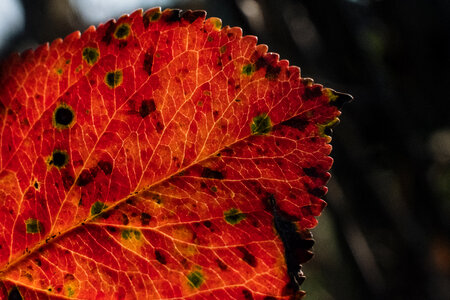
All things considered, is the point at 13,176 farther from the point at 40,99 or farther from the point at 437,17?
the point at 437,17

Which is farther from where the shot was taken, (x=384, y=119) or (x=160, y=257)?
(x=384, y=119)

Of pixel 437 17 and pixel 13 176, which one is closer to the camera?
pixel 13 176

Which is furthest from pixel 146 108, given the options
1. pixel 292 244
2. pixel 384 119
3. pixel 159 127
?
pixel 384 119

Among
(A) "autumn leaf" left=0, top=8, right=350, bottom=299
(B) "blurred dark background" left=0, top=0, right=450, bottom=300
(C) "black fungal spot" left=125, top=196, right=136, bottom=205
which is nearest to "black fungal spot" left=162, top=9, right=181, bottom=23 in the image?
(A) "autumn leaf" left=0, top=8, right=350, bottom=299

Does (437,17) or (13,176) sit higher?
(437,17)

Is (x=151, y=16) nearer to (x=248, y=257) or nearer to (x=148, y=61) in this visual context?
(x=148, y=61)

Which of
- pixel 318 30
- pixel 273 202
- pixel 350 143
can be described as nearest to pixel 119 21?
pixel 273 202

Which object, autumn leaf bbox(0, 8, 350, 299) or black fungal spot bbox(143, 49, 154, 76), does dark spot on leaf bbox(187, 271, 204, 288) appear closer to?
autumn leaf bbox(0, 8, 350, 299)
